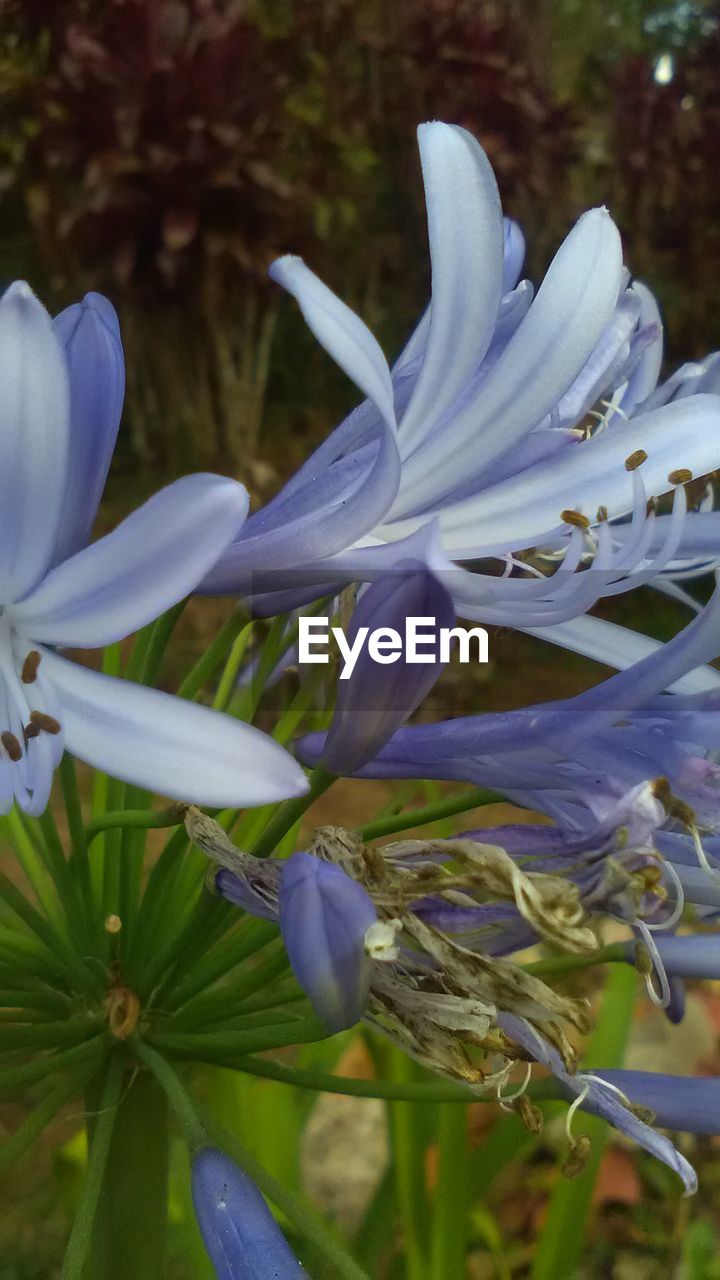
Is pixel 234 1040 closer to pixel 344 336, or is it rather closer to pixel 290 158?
pixel 344 336

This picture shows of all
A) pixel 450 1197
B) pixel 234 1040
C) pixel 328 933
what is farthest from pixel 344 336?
pixel 450 1197

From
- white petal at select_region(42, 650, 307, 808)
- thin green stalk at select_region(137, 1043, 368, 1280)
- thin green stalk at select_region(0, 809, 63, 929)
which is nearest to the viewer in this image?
white petal at select_region(42, 650, 307, 808)

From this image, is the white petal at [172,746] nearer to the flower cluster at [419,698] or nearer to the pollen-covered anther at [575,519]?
the flower cluster at [419,698]

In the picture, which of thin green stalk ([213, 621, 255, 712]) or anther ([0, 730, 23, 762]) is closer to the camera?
anther ([0, 730, 23, 762])

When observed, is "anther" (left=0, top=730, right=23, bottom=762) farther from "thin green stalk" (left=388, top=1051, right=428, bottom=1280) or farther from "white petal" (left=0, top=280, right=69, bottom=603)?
"thin green stalk" (left=388, top=1051, right=428, bottom=1280)

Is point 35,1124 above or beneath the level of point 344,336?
beneath

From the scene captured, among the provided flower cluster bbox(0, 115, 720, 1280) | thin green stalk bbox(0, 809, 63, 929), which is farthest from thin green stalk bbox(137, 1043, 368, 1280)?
thin green stalk bbox(0, 809, 63, 929)
